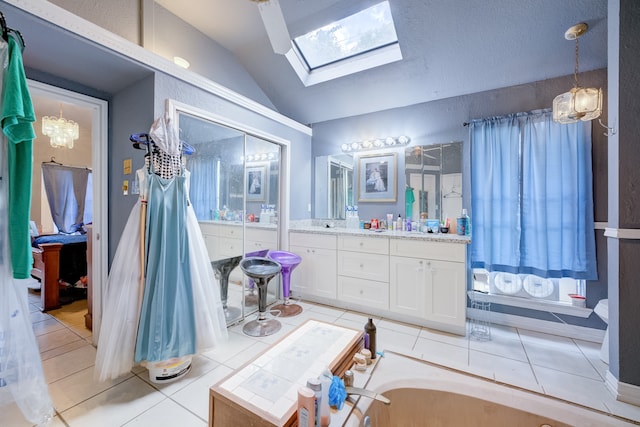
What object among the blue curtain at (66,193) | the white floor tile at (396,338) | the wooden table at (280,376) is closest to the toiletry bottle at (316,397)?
the wooden table at (280,376)

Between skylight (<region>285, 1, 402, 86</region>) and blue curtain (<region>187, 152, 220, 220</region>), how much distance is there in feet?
5.03

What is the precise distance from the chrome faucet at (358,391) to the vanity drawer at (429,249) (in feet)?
5.31

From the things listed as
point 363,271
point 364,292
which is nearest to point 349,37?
point 363,271

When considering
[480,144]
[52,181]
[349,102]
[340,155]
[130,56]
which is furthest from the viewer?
[52,181]

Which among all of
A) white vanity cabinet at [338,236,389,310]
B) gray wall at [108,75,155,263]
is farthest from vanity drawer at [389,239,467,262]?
gray wall at [108,75,155,263]

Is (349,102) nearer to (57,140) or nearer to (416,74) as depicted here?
(416,74)

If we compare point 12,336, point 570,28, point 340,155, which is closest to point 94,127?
point 12,336

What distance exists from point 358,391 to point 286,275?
77.7 inches

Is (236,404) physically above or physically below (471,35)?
below

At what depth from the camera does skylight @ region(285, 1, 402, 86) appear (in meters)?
2.50

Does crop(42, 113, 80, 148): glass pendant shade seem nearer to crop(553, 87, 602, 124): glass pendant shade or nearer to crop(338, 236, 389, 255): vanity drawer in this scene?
crop(338, 236, 389, 255): vanity drawer

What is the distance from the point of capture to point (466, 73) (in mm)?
2570

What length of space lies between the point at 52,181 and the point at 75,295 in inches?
94.6

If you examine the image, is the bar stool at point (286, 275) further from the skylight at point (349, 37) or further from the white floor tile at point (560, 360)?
the skylight at point (349, 37)
